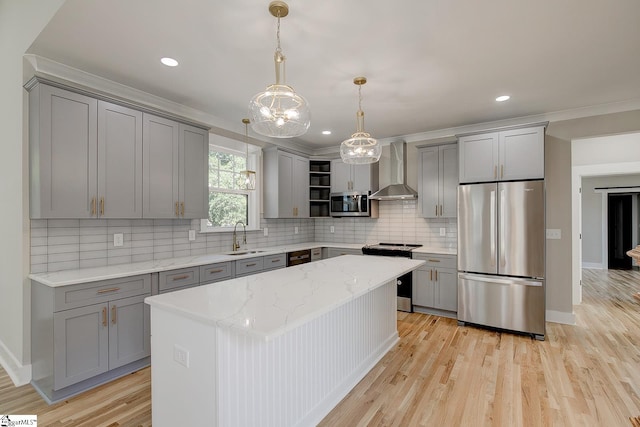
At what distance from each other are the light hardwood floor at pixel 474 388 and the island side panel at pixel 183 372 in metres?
0.65

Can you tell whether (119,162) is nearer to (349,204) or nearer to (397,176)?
(349,204)

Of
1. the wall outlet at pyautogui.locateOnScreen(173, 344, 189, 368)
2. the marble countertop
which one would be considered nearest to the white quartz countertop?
the wall outlet at pyautogui.locateOnScreen(173, 344, 189, 368)

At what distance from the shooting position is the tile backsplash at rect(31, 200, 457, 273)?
2.67m

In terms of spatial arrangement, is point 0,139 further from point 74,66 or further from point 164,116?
point 164,116

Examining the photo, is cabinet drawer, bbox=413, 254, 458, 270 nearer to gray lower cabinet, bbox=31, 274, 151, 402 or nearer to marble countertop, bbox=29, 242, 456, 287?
marble countertop, bbox=29, 242, 456, 287

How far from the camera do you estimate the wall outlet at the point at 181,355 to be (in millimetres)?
1573

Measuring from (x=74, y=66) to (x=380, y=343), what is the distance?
145 inches

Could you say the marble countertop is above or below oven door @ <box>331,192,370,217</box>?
below

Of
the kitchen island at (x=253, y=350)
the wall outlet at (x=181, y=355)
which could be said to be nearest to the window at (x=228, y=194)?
the kitchen island at (x=253, y=350)

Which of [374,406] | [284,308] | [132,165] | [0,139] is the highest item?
[0,139]

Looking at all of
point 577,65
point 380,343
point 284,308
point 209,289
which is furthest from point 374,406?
point 577,65

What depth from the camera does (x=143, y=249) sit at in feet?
10.7

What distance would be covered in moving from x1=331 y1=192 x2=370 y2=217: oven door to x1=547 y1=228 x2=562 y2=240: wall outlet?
2.41 m

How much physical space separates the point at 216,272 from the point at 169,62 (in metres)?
2.05
